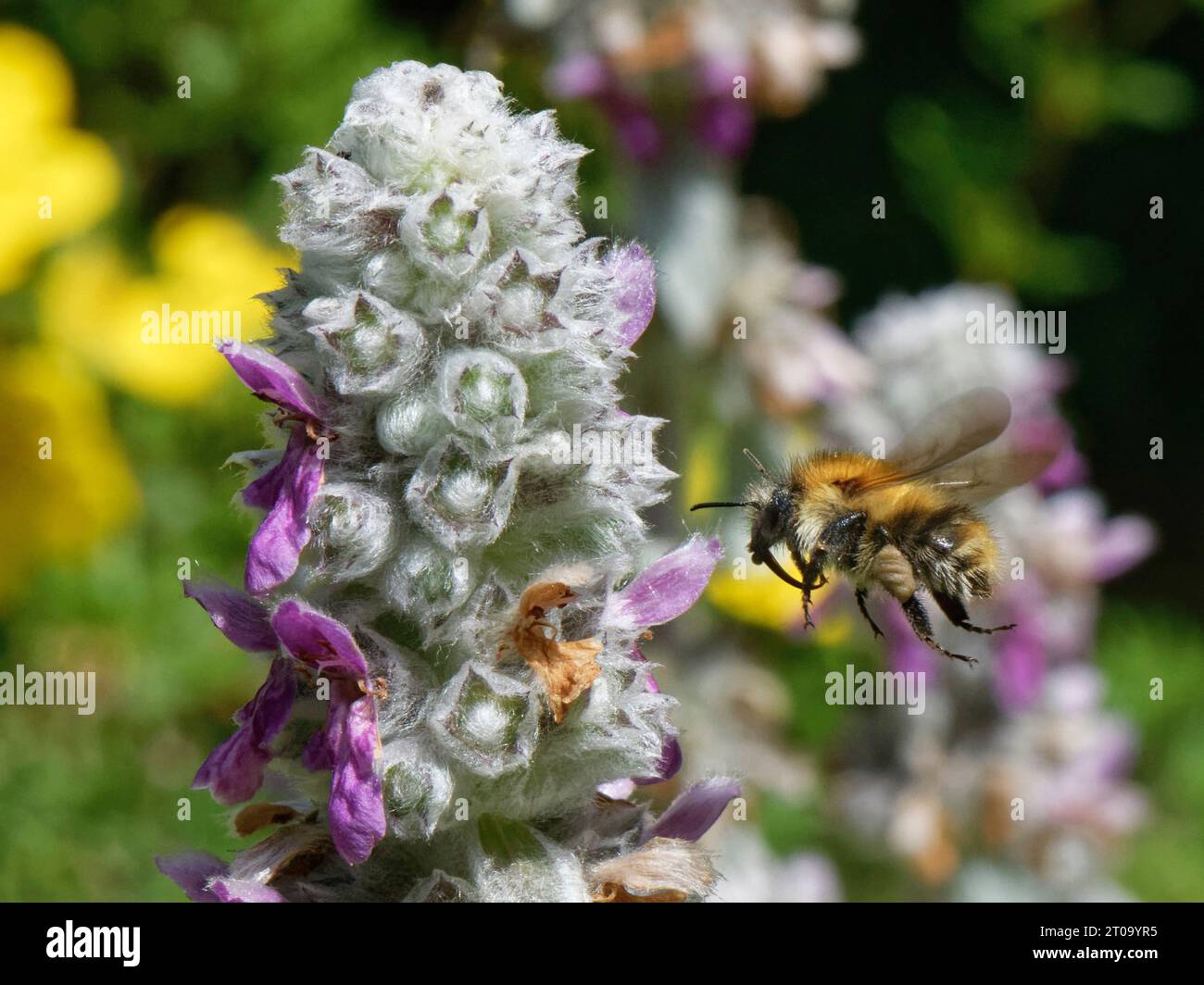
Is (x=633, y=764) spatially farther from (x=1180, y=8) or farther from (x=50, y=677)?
(x=1180, y=8)

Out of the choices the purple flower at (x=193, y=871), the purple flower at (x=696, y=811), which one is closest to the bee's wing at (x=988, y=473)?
the purple flower at (x=696, y=811)

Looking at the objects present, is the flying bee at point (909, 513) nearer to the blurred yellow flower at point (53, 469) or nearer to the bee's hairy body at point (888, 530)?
the bee's hairy body at point (888, 530)

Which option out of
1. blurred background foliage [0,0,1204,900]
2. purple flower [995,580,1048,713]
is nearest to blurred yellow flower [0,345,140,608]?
blurred background foliage [0,0,1204,900]

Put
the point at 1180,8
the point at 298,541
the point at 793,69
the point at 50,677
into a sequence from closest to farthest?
the point at 298,541
the point at 793,69
the point at 50,677
the point at 1180,8

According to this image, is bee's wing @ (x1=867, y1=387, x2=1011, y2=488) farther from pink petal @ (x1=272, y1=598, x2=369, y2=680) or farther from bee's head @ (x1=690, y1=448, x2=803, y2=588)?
pink petal @ (x1=272, y1=598, x2=369, y2=680)
